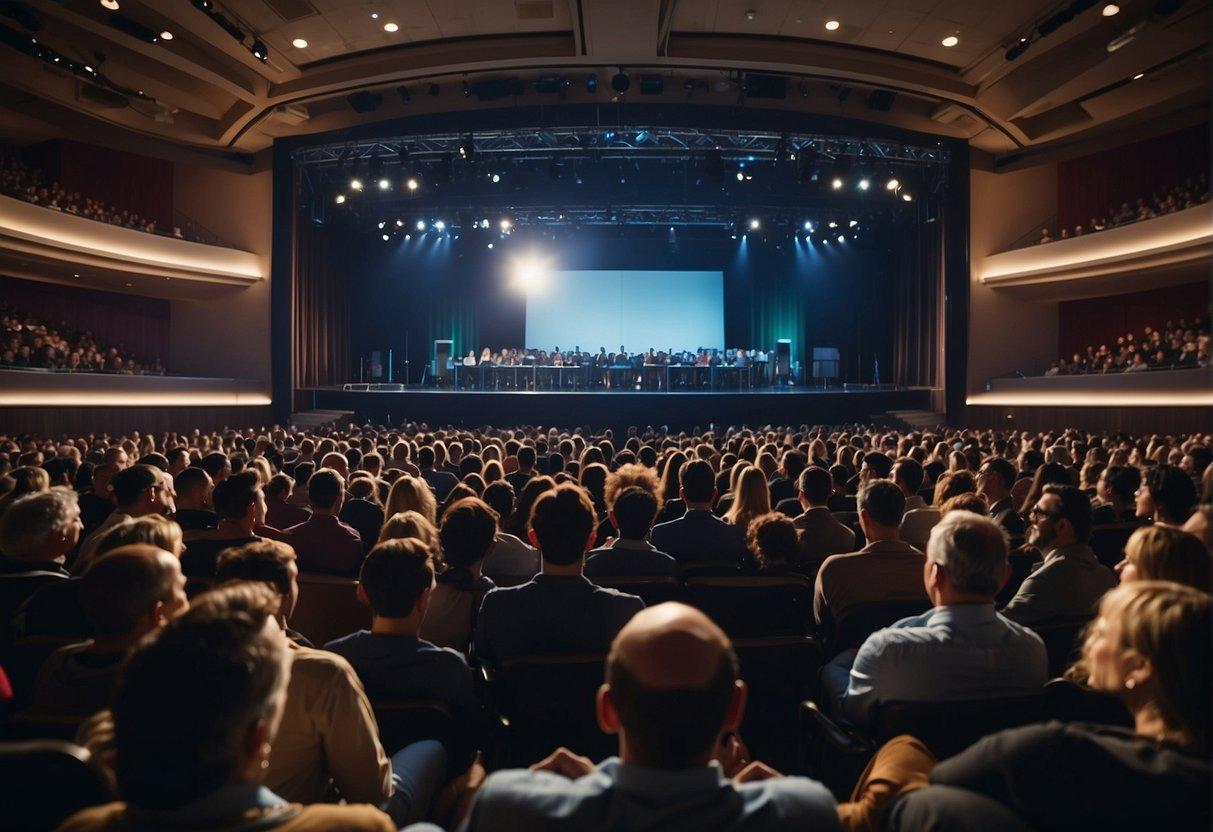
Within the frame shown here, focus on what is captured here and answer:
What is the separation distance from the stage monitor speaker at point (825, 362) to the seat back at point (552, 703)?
20575 mm

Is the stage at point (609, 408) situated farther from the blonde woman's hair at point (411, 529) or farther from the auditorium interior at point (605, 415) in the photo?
the blonde woman's hair at point (411, 529)

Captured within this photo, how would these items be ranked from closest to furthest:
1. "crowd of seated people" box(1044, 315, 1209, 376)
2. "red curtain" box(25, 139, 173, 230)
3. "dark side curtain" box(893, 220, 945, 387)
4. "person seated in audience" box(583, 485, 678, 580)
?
"person seated in audience" box(583, 485, 678, 580), "crowd of seated people" box(1044, 315, 1209, 376), "red curtain" box(25, 139, 173, 230), "dark side curtain" box(893, 220, 945, 387)

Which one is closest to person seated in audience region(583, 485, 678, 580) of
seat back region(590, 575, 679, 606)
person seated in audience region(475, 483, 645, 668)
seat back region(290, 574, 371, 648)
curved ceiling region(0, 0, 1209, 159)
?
seat back region(590, 575, 679, 606)

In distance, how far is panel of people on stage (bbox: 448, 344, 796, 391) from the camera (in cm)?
2025

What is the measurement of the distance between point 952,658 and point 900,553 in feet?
4.19

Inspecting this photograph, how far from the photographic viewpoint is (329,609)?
3549mm

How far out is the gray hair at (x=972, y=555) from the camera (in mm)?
2371

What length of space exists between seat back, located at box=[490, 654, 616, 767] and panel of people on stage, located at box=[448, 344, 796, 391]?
17.6 metres

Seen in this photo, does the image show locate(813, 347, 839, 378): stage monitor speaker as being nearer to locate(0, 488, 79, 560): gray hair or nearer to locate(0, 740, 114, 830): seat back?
locate(0, 488, 79, 560): gray hair

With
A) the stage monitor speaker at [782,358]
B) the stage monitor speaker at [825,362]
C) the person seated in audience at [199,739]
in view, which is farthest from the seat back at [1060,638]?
the stage monitor speaker at [825,362]

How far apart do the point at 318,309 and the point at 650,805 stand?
69.8 feet

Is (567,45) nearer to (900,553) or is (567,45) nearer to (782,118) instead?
(782,118)

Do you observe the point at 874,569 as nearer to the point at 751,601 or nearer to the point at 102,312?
the point at 751,601

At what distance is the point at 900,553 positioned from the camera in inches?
139
